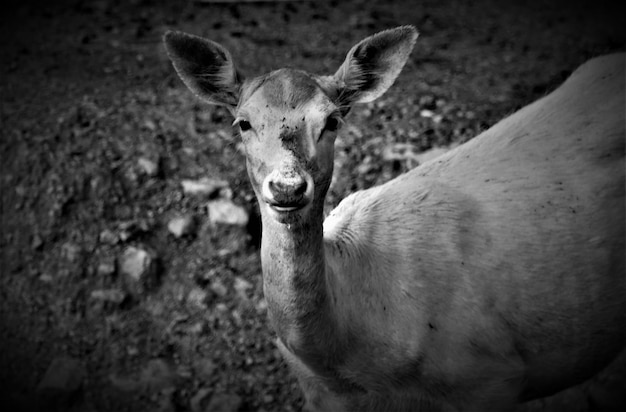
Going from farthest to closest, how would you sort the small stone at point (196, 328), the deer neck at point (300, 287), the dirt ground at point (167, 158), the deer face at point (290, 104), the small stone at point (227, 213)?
the small stone at point (227, 213), the small stone at point (196, 328), the dirt ground at point (167, 158), the deer neck at point (300, 287), the deer face at point (290, 104)

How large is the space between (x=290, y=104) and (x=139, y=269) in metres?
2.78

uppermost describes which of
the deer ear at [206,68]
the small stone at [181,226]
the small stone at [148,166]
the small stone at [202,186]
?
the deer ear at [206,68]

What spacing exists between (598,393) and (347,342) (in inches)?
98.2

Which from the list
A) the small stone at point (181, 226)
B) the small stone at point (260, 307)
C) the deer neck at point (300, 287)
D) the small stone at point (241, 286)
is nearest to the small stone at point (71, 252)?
the small stone at point (181, 226)

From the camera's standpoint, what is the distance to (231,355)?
4.83m

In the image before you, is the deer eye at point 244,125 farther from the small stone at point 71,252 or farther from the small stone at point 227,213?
the small stone at point 71,252

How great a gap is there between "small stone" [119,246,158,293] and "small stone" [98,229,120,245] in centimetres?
19

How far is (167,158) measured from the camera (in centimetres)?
582

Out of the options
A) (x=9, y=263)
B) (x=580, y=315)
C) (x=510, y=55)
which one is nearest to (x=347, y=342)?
(x=580, y=315)

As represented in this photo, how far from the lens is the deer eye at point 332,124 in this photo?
2992 millimetres

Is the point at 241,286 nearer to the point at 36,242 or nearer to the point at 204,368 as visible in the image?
the point at 204,368

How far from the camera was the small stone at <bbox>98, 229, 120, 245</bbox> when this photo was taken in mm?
5308

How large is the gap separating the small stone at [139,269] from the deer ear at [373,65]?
2592 mm

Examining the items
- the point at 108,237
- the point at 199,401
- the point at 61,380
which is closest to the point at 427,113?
the point at 108,237
